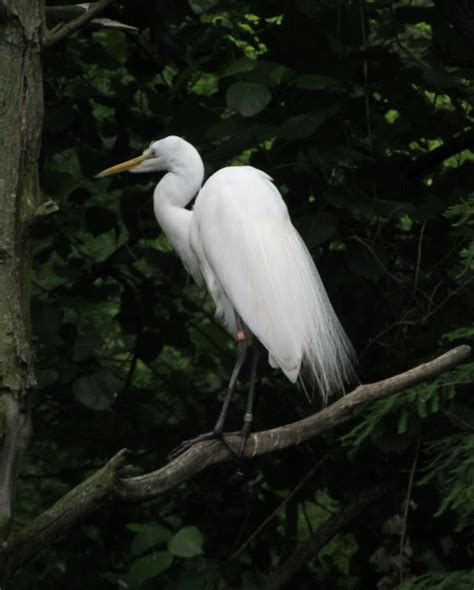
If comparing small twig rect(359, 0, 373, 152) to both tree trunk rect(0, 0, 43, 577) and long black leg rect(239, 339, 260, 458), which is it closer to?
long black leg rect(239, 339, 260, 458)

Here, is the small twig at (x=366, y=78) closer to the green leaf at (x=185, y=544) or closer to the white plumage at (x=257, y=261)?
the white plumage at (x=257, y=261)

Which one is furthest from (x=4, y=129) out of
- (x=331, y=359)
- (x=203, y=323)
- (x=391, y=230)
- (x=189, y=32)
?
(x=203, y=323)

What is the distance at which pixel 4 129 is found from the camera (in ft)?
6.62

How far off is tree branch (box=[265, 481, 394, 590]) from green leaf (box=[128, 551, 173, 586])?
0.62 meters

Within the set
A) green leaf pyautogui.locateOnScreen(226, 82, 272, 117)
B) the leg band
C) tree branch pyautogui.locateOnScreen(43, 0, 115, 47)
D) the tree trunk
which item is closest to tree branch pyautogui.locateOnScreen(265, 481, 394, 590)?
the leg band

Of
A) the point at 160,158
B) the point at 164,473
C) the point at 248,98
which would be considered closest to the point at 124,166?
the point at 160,158

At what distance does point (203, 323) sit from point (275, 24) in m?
1.19

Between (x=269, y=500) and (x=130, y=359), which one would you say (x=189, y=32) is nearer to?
(x=130, y=359)

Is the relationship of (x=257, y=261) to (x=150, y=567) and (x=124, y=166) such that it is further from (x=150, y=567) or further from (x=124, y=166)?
(x=150, y=567)

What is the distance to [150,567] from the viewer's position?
2.71 metres

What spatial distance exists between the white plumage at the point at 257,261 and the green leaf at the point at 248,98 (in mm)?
290

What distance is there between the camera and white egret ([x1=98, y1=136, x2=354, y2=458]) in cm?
280

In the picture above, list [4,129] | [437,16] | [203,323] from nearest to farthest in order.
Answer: [4,129] < [437,16] < [203,323]

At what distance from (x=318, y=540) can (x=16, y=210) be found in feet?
5.70
